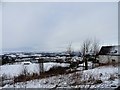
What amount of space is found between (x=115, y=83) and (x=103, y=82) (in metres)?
0.50

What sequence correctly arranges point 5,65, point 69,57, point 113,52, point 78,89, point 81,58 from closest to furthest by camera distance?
point 78,89 < point 5,65 < point 69,57 < point 81,58 < point 113,52

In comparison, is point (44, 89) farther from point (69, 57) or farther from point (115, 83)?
point (69, 57)

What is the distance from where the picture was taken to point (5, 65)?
2592 cm

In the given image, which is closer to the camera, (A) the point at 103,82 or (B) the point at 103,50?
(A) the point at 103,82

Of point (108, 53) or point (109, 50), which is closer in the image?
point (108, 53)

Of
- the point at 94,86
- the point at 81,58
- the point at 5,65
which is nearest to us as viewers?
the point at 94,86

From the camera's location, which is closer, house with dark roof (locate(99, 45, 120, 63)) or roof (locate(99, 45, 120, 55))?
house with dark roof (locate(99, 45, 120, 63))

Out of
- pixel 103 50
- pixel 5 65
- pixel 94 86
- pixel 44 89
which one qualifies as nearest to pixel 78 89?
pixel 94 86

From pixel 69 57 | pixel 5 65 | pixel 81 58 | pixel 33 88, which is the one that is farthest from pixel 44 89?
pixel 81 58

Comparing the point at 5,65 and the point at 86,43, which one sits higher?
the point at 86,43

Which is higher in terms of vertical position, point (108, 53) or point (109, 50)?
point (109, 50)

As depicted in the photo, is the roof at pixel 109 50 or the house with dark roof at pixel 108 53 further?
the roof at pixel 109 50

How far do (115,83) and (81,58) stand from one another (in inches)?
850

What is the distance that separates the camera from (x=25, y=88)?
9.66 meters
